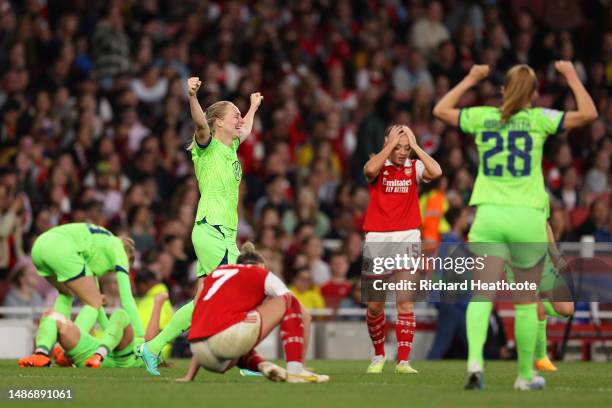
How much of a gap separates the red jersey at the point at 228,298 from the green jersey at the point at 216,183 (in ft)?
5.88

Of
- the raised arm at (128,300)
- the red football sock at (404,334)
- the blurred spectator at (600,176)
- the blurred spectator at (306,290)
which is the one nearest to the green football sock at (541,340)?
the red football sock at (404,334)

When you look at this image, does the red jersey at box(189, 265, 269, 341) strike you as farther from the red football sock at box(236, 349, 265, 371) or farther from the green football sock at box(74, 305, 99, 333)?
the green football sock at box(74, 305, 99, 333)

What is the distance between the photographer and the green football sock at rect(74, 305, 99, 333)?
46.1ft

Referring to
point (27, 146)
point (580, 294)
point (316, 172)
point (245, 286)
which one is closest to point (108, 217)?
point (27, 146)

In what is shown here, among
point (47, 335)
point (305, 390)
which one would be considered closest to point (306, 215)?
point (47, 335)

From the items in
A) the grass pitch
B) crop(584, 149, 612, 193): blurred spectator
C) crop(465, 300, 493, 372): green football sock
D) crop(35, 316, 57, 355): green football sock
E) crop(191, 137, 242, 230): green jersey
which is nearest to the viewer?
the grass pitch

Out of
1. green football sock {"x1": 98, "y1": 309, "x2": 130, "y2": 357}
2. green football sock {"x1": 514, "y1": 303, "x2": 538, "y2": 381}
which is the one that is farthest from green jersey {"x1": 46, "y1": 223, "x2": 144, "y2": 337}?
green football sock {"x1": 514, "y1": 303, "x2": 538, "y2": 381}

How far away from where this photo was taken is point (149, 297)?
16.6 meters

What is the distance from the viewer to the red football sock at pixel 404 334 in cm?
1301

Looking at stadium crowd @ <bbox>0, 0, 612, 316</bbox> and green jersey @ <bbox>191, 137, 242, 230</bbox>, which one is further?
stadium crowd @ <bbox>0, 0, 612, 316</bbox>

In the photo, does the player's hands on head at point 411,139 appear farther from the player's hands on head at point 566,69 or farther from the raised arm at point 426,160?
the player's hands on head at point 566,69

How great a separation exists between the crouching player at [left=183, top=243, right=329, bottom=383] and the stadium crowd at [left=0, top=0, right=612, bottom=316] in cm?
667

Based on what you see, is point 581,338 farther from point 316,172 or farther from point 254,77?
point 254,77

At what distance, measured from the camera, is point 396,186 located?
43.2 feet
